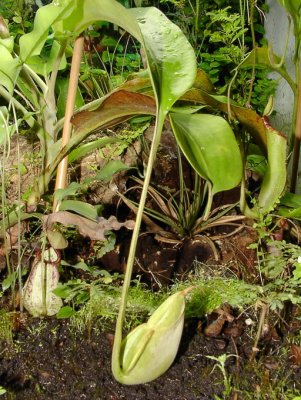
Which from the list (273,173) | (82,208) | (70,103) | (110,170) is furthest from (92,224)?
(273,173)

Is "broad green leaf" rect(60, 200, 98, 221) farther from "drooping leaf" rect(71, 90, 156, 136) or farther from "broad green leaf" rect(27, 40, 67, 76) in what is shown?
"broad green leaf" rect(27, 40, 67, 76)

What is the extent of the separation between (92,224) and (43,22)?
355mm

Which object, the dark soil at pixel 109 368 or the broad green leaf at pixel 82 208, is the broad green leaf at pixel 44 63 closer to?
the broad green leaf at pixel 82 208

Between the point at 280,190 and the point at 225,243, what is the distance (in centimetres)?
24

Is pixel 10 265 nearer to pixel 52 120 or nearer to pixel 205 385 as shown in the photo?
pixel 52 120

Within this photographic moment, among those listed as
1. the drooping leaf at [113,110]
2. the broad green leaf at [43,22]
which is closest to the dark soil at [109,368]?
the drooping leaf at [113,110]

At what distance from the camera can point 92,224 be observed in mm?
927

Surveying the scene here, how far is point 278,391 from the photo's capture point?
85cm

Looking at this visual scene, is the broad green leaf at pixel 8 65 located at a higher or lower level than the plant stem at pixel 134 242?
higher

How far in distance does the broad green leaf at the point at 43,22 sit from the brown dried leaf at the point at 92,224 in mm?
286

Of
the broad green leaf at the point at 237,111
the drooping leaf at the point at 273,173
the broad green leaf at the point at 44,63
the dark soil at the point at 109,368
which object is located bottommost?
the dark soil at the point at 109,368

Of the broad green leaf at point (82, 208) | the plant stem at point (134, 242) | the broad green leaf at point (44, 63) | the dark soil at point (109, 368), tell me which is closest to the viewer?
the plant stem at point (134, 242)

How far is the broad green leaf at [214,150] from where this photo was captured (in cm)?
94

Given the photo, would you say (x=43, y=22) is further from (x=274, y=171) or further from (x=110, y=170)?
(x=274, y=171)
